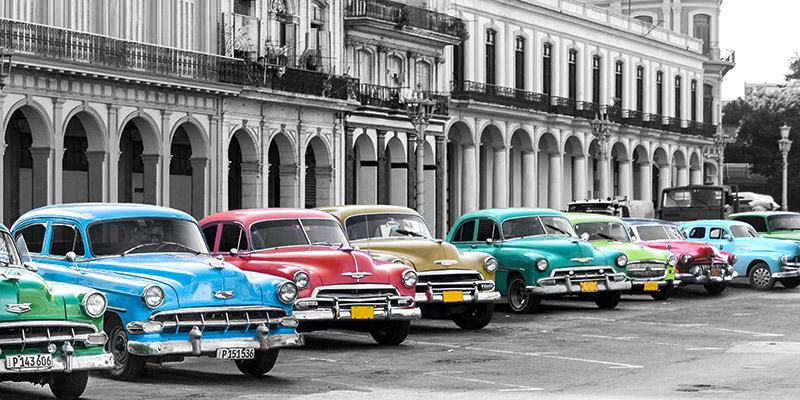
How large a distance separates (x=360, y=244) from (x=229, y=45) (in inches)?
854

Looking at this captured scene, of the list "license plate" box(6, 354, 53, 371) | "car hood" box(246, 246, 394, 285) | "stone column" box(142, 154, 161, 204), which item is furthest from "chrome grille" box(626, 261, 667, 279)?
"stone column" box(142, 154, 161, 204)

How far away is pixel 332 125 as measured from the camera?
45.1 metres

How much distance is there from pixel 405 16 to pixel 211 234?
31.6m

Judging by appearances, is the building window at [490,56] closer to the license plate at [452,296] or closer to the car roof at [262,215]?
the license plate at [452,296]

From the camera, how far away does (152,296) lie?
42.7 ft

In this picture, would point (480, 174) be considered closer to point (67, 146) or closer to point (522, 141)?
point (522, 141)

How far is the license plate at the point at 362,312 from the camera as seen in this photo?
53.5ft

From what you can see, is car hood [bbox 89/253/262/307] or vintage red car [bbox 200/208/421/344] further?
vintage red car [bbox 200/208/421/344]

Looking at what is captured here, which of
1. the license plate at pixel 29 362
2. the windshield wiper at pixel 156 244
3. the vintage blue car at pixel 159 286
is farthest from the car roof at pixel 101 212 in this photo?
the license plate at pixel 29 362

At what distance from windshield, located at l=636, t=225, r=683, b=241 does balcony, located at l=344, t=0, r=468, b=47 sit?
20.0 m

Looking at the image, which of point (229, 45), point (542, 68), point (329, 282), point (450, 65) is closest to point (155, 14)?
point (229, 45)

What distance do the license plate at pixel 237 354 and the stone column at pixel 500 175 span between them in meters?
44.8

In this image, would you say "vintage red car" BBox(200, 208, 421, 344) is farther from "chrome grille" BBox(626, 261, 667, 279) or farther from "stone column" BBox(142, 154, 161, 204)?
"stone column" BBox(142, 154, 161, 204)

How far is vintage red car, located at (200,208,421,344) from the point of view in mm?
16234
